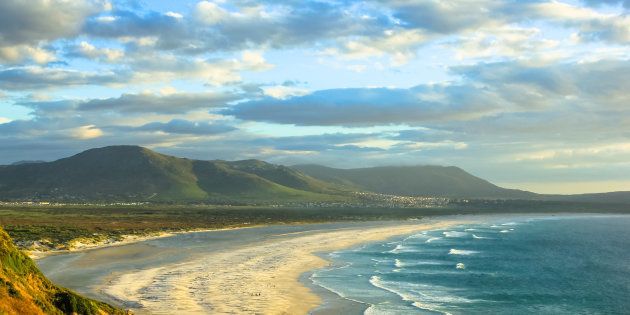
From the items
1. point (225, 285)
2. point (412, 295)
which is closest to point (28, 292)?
point (225, 285)

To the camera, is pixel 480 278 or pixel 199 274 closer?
pixel 199 274

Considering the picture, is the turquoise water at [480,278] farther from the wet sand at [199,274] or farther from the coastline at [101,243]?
the coastline at [101,243]

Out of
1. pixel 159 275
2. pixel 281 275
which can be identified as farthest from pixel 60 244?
pixel 281 275

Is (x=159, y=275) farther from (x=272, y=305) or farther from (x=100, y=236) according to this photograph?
(x=100, y=236)

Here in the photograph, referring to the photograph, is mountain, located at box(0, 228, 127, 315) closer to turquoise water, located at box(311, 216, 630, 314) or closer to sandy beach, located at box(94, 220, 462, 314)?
sandy beach, located at box(94, 220, 462, 314)

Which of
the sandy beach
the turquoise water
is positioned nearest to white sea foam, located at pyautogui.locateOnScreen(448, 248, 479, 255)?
the turquoise water

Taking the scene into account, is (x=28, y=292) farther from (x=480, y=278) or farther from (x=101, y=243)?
(x=101, y=243)
